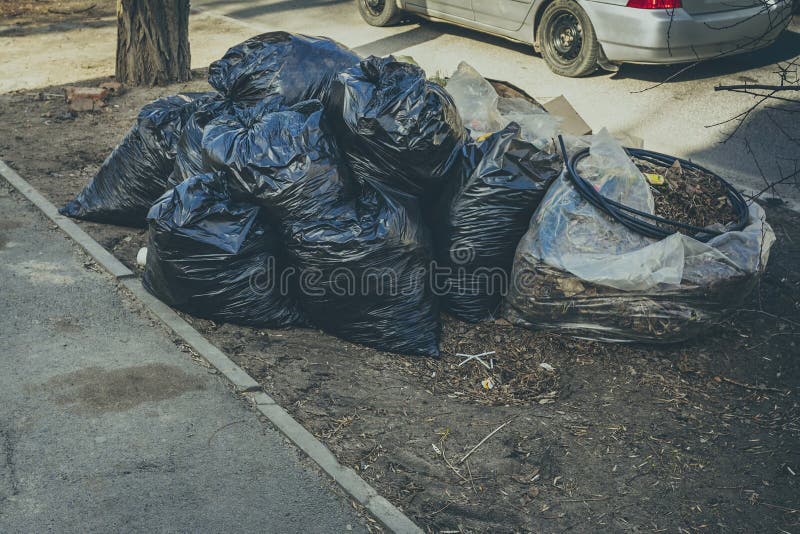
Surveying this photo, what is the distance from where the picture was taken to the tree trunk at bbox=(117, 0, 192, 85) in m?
7.00

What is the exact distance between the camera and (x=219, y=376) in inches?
139

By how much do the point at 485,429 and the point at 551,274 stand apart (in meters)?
0.83

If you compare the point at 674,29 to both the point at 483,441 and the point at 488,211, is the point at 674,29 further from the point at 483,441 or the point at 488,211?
the point at 483,441

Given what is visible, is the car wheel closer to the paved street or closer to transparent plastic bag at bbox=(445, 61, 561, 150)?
transparent plastic bag at bbox=(445, 61, 561, 150)

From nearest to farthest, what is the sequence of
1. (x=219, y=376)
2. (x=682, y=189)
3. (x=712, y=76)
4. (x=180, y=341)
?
(x=219, y=376)
(x=180, y=341)
(x=682, y=189)
(x=712, y=76)

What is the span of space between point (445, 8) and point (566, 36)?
5.29 feet

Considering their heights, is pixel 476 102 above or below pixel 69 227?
above

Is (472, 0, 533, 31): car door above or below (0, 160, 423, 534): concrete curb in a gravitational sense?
above

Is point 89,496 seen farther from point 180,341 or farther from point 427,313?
point 427,313

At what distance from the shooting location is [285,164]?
3572 millimetres

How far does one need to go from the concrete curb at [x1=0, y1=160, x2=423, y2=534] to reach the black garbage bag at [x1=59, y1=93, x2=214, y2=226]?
0.65 ft

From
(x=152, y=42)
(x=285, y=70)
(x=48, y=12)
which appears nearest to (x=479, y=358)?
(x=285, y=70)

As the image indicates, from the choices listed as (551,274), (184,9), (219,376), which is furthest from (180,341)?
(184,9)

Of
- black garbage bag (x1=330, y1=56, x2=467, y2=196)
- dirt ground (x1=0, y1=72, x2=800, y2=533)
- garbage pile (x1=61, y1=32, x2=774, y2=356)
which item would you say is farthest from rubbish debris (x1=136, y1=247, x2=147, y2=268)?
black garbage bag (x1=330, y1=56, x2=467, y2=196)
